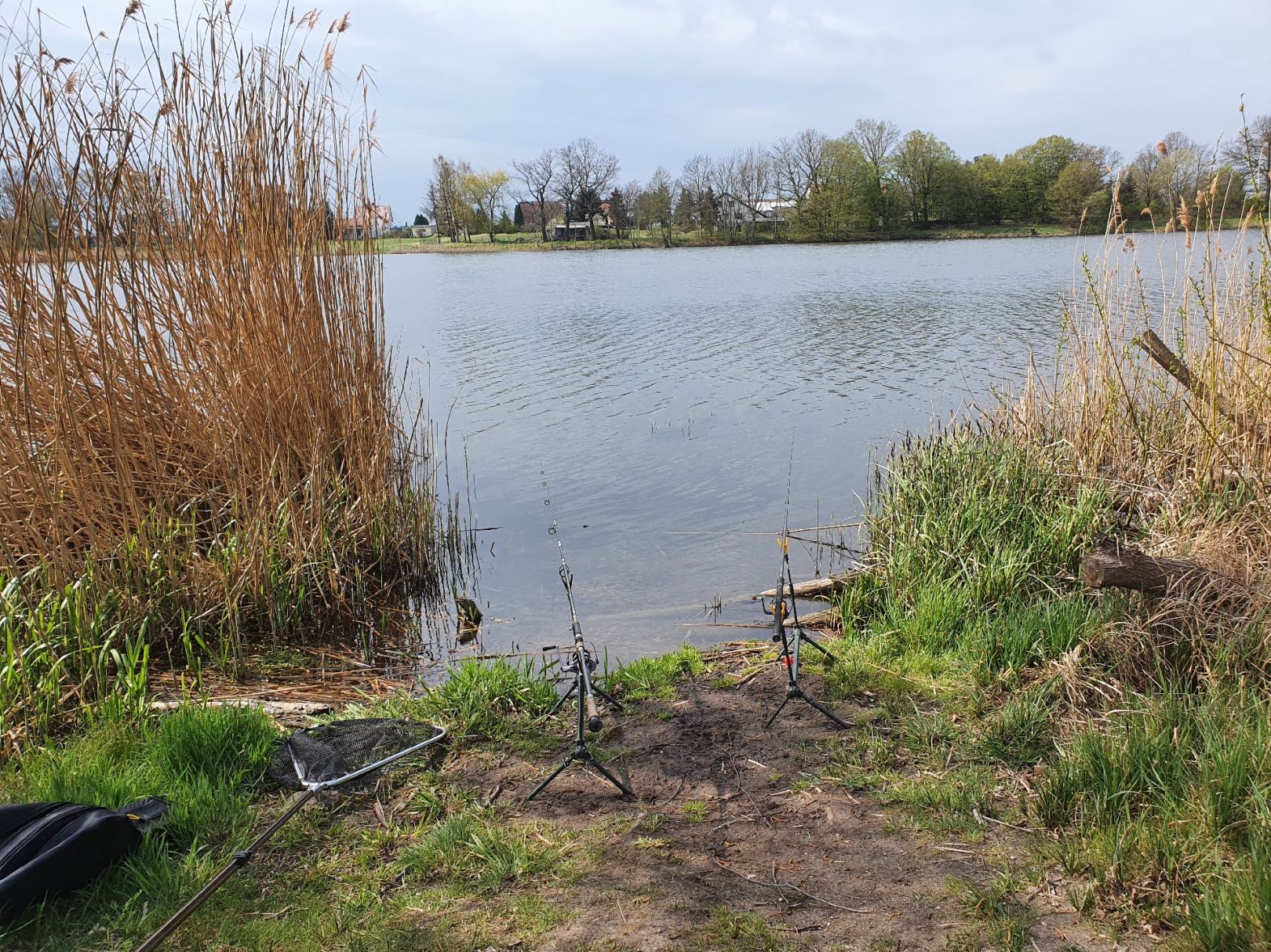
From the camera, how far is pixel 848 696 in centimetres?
405

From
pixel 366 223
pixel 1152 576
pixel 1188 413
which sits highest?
pixel 366 223

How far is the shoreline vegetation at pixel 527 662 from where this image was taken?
8.50 feet

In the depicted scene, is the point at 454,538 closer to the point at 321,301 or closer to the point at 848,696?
the point at 321,301

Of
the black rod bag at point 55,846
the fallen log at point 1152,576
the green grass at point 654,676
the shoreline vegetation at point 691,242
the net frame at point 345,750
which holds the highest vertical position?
the shoreline vegetation at point 691,242

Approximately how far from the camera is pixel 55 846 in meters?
2.54

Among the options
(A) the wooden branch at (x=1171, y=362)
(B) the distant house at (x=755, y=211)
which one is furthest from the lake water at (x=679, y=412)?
(B) the distant house at (x=755, y=211)

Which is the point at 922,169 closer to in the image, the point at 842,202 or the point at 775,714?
the point at 842,202

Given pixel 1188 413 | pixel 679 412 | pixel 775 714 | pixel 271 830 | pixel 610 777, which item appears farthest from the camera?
pixel 679 412

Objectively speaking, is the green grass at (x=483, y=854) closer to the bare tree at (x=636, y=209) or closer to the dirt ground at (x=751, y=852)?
the dirt ground at (x=751, y=852)

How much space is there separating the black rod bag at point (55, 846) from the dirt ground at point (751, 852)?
1.20 metres

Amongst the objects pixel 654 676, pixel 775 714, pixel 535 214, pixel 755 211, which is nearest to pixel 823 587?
pixel 654 676

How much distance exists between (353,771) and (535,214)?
78327 mm

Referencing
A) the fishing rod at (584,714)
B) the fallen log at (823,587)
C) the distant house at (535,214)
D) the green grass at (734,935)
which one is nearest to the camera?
the green grass at (734,935)

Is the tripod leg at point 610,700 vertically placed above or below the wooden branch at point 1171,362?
below
